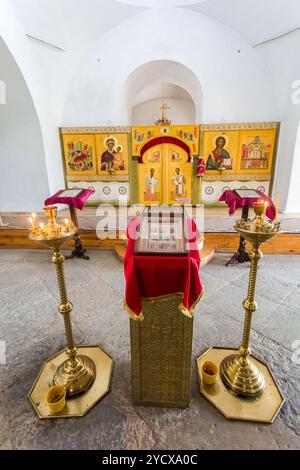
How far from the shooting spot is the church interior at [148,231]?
177 cm

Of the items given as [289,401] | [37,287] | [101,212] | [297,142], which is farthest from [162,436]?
[297,142]

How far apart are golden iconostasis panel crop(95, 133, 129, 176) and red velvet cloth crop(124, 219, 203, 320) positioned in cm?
627

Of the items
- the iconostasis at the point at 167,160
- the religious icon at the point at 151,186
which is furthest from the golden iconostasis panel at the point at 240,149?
the religious icon at the point at 151,186

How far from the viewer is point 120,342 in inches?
105

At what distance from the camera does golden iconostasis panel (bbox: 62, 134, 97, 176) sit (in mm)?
7321

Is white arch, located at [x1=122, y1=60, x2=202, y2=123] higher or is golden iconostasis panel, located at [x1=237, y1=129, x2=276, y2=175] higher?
white arch, located at [x1=122, y1=60, x2=202, y2=123]

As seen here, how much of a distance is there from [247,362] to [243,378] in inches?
5.3

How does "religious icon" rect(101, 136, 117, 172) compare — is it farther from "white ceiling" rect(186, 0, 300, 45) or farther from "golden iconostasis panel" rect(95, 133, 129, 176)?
"white ceiling" rect(186, 0, 300, 45)

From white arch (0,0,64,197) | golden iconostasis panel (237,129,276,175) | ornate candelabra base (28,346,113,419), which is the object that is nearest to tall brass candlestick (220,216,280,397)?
ornate candelabra base (28,346,113,419)

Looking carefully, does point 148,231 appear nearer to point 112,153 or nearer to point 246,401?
point 246,401

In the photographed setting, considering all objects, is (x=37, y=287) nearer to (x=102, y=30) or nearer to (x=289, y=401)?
(x=289, y=401)

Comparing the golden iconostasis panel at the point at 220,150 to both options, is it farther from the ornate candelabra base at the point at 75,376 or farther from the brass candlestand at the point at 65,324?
the ornate candelabra base at the point at 75,376

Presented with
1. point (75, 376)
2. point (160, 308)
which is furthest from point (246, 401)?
point (75, 376)

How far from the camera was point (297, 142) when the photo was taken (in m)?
6.05
